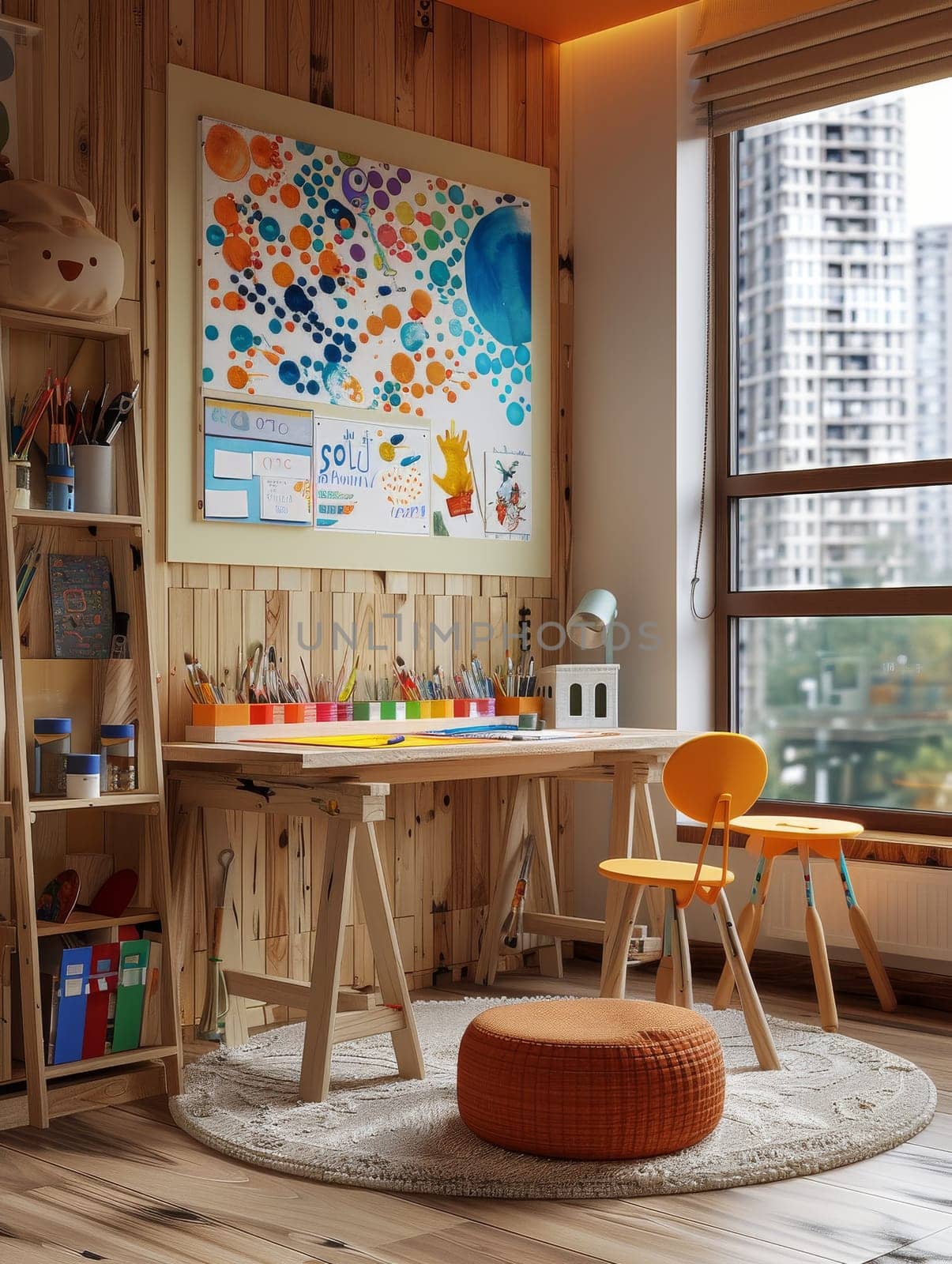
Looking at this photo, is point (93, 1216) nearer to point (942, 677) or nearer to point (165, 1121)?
point (165, 1121)

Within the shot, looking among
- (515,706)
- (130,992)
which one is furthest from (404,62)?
(130,992)

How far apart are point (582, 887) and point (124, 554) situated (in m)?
2.08

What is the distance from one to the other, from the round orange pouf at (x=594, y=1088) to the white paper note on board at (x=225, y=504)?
160 cm

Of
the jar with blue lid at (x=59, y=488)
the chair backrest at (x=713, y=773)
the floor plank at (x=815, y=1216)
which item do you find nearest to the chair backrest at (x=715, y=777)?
the chair backrest at (x=713, y=773)

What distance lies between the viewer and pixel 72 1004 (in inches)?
129

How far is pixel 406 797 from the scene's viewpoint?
442cm

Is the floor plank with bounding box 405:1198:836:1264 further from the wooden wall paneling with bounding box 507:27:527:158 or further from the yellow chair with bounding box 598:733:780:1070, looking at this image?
the wooden wall paneling with bounding box 507:27:527:158

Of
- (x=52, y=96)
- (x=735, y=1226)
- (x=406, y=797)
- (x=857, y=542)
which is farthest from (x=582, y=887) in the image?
(x=52, y=96)

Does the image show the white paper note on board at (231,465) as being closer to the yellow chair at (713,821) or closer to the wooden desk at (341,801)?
the wooden desk at (341,801)

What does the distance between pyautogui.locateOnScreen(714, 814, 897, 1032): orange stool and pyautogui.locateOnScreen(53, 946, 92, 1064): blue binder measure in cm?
170

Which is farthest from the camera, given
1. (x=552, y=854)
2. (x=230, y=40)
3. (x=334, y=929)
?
(x=552, y=854)

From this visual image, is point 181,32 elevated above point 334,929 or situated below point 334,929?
above

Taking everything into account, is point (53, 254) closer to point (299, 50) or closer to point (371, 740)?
point (299, 50)

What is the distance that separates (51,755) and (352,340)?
5.10 feet
